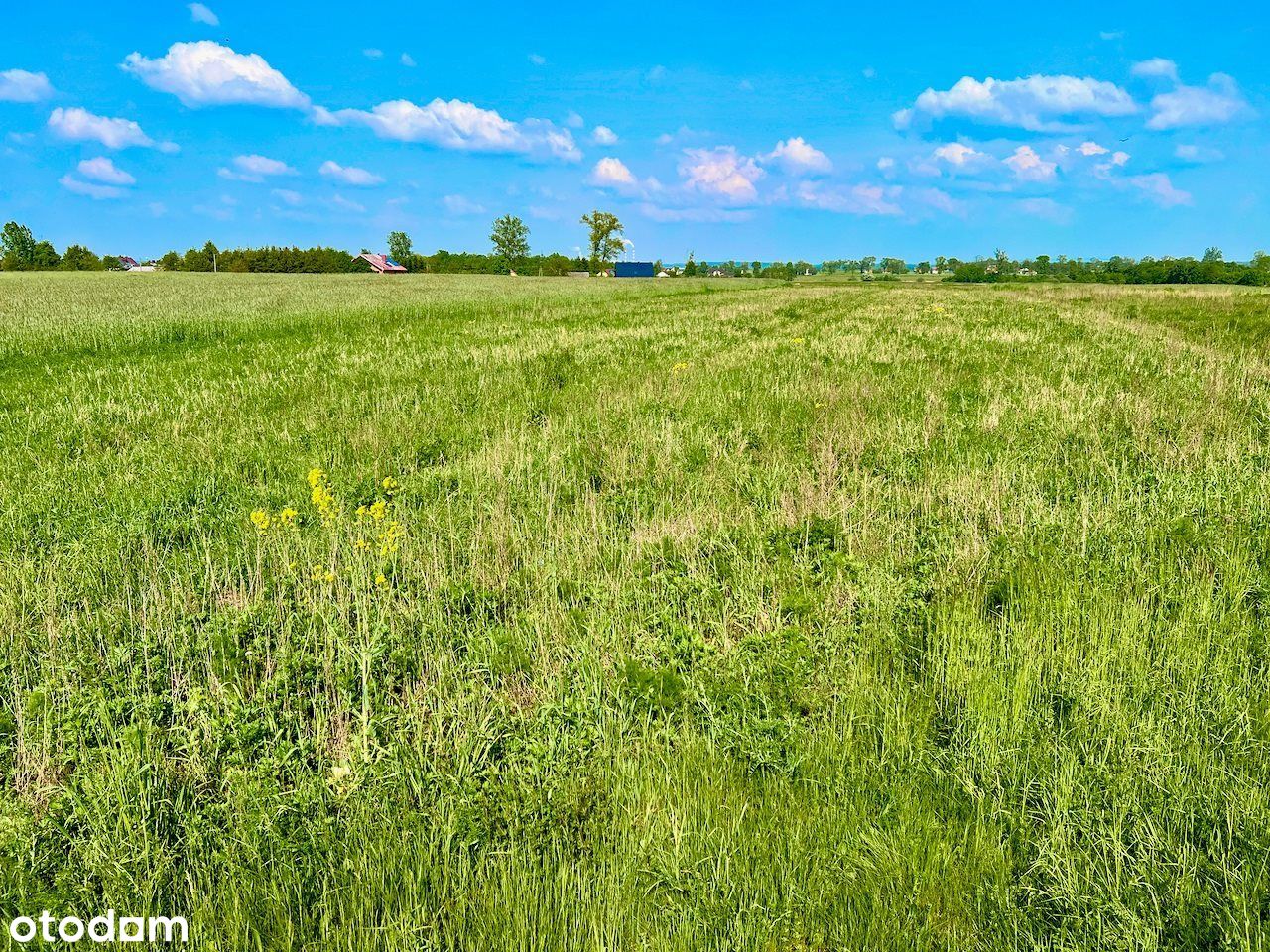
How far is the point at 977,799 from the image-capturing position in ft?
8.10

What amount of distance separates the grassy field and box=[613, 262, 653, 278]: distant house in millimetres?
144594

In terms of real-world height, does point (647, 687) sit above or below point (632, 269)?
below

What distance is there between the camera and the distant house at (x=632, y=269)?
145750 mm

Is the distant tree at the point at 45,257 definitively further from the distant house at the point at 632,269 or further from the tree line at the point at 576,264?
the distant house at the point at 632,269

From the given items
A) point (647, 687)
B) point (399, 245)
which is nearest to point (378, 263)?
point (399, 245)

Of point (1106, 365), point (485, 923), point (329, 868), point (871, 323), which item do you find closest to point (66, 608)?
point (329, 868)

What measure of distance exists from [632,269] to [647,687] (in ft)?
495

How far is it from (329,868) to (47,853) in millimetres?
1035

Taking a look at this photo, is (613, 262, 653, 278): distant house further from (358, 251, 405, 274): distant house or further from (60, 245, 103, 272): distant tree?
(60, 245, 103, 272): distant tree

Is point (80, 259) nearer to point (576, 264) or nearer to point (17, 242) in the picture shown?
point (17, 242)

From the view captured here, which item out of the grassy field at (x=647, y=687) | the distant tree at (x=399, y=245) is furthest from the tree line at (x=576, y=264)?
the grassy field at (x=647, y=687)

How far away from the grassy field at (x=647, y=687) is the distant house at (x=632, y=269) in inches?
5693

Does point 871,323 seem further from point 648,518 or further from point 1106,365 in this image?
point 648,518

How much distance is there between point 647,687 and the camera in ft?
10.5
